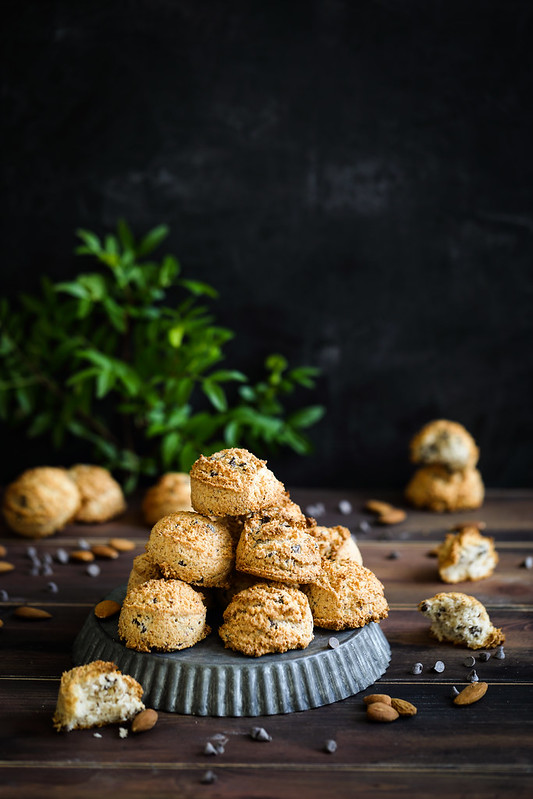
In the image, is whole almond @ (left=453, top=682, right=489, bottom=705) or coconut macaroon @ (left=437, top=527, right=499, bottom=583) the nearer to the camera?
whole almond @ (left=453, top=682, right=489, bottom=705)

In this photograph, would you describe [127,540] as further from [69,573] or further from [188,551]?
[188,551]

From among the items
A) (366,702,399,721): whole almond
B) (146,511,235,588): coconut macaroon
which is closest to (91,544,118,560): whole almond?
(146,511,235,588): coconut macaroon

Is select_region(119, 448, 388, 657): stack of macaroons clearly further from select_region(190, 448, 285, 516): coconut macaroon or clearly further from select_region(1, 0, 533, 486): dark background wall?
select_region(1, 0, 533, 486): dark background wall

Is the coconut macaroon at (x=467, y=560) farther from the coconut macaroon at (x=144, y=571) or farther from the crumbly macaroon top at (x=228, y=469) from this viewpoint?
the coconut macaroon at (x=144, y=571)

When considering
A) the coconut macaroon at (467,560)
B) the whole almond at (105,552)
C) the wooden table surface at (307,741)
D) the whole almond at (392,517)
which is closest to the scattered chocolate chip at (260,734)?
the wooden table surface at (307,741)

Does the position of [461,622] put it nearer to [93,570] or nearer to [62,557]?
[93,570]

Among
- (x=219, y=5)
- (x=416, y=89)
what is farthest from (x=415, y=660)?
(x=219, y=5)
